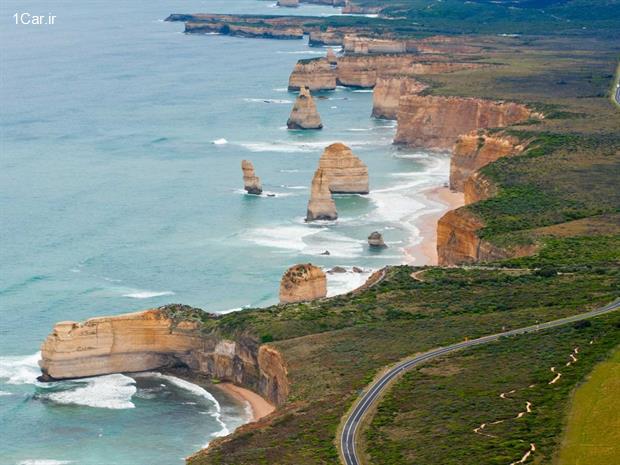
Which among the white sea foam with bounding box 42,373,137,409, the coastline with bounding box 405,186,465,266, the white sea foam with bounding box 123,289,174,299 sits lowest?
the white sea foam with bounding box 42,373,137,409

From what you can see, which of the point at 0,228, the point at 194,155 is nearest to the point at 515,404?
the point at 0,228

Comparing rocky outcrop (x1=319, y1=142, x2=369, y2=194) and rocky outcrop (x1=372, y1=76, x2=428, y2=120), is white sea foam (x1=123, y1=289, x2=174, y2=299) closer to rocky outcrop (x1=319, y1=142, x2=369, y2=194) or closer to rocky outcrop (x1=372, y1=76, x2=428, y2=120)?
rocky outcrop (x1=319, y1=142, x2=369, y2=194)

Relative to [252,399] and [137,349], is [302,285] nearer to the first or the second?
[137,349]

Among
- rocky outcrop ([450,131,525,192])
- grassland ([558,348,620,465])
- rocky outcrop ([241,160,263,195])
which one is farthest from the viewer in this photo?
rocky outcrop ([241,160,263,195])

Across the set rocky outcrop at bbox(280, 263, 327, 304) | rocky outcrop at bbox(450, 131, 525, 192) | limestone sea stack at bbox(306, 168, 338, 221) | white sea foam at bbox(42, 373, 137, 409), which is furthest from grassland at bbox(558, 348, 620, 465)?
rocky outcrop at bbox(450, 131, 525, 192)

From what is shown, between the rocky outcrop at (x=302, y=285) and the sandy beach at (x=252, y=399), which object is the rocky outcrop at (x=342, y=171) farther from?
the sandy beach at (x=252, y=399)

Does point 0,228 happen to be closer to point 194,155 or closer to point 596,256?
point 194,155

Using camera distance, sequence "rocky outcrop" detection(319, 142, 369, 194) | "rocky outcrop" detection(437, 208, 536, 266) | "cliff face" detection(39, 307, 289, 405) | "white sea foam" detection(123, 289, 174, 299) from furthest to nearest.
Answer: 1. "rocky outcrop" detection(319, 142, 369, 194)
2. "white sea foam" detection(123, 289, 174, 299)
3. "rocky outcrop" detection(437, 208, 536, 266)
4. "cliff face" detection(39, 307, 289, 405)
